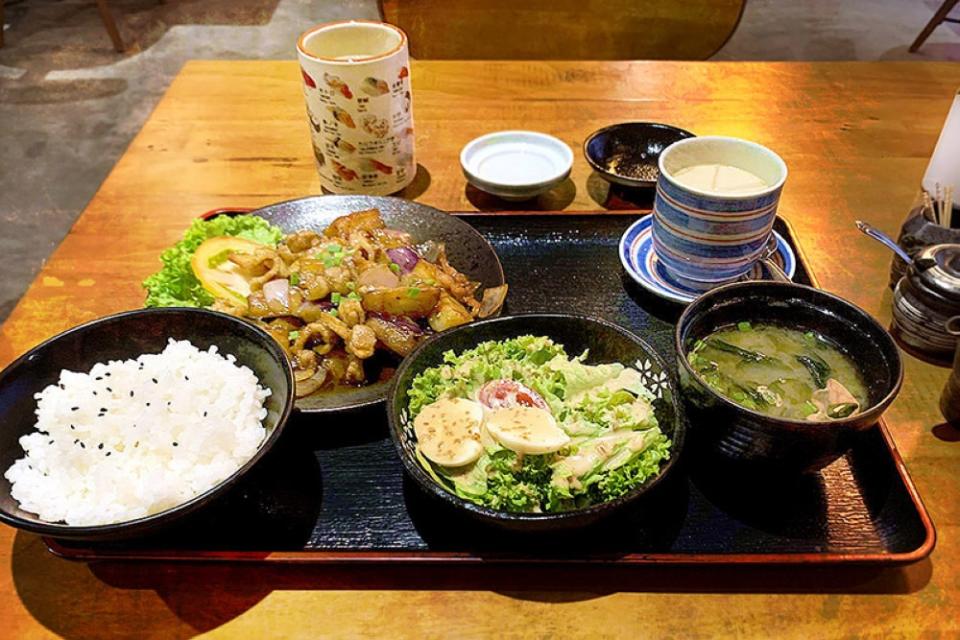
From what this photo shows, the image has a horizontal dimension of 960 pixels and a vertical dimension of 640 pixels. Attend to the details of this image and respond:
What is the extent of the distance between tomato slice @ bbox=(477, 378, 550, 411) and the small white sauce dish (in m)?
0.88

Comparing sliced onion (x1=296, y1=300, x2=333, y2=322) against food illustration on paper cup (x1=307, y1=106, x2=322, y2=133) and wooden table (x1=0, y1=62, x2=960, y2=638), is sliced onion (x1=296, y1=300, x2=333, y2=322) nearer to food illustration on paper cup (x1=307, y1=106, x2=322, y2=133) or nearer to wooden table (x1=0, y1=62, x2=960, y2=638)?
wooden table (x1=0, y1=62, x2=960, y2=638)

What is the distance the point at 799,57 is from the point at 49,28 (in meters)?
6.66

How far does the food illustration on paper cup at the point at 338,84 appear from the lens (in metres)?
1.96

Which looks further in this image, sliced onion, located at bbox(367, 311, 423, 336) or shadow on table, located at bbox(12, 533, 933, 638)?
sliced onion, located at bbox(367, 311, 423, 336)

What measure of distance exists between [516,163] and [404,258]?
0.69 meters

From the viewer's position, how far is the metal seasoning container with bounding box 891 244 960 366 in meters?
1.63

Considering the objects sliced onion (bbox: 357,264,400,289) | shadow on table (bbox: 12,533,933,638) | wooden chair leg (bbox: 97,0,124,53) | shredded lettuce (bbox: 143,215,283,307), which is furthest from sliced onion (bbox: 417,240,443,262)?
wooden chair leg (bbox: 97,0,124,53)

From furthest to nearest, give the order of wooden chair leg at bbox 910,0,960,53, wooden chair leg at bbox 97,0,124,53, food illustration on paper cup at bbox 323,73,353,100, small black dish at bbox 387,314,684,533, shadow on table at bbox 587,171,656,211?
wooden chair leg at bbox 97,0,124,53 → wooden chair leg at bbox 910,0,960,53 → shadow on table at bbox 587,171,656,211 → food illustration on paper cup at bbox 323,73,353,100 → small black dish at bbox 387,314,684,533

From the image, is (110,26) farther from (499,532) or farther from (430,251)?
(499,532)

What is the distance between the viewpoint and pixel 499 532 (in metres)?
1.29

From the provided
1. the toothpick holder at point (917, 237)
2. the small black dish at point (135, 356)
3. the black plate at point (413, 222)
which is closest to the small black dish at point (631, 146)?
the black plate at point (413, 222)

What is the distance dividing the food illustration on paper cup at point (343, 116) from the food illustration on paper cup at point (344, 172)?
0.14 metres

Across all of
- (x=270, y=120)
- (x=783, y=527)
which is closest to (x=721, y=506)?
(x=783, y=527)

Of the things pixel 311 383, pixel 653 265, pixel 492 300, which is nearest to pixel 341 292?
pixel 311 383
